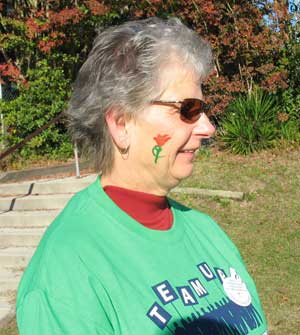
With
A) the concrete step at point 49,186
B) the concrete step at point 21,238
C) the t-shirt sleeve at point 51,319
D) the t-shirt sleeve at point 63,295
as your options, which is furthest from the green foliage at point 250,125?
the t-shirt sleeve at point 51,319

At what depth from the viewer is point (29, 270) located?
1532 mm

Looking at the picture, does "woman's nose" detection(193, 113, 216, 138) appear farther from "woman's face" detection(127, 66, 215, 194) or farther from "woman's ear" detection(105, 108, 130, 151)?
"woman's ear" detection(105, 108, 130, 151)

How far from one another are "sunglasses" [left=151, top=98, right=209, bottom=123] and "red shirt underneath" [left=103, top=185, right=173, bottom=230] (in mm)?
264

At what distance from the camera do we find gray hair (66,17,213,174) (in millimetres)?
1701

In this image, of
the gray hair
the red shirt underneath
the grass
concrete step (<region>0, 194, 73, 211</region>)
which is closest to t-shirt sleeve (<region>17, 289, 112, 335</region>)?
the red shirt underneath

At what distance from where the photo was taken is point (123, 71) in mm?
1702

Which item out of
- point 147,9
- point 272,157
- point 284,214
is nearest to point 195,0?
point 147,9

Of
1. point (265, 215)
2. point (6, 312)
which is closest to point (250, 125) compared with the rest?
point (265, 215)

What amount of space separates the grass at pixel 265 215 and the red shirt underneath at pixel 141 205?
11.4ft

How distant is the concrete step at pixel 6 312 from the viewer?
213 inches

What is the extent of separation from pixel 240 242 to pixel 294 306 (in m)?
1.58

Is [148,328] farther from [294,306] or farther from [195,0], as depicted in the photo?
[195,0]

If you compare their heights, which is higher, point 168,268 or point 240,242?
point 168,268

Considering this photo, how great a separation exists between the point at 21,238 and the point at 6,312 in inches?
77.4
